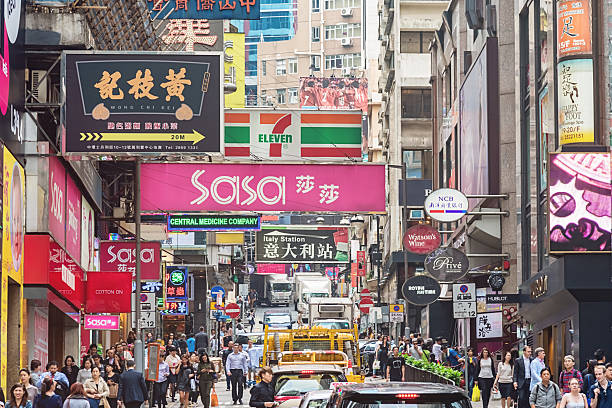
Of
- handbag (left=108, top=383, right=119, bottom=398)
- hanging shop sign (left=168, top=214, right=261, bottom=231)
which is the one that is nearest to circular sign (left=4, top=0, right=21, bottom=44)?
handbag (left=108, top=383, right=119, bottom=398)

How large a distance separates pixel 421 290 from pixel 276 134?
22.8ft

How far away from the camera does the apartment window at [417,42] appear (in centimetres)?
8025

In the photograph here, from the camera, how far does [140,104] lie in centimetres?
2741

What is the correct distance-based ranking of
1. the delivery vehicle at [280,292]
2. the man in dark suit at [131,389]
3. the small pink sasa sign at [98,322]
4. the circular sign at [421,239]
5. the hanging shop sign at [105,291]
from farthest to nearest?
1. the delivery vehicle at [280,292]
2. the circular sign at [421,239]
3. the hanging shop sign at [105,291]
4. the small pink sasa sign at [98,322]
5. the man in dark suit at [131,389]

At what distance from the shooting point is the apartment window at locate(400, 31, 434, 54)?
80250 mm

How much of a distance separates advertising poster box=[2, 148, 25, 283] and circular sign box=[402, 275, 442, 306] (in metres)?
13.0

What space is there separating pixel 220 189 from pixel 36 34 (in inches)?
451

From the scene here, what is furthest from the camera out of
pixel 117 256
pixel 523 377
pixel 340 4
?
pixel 340 4

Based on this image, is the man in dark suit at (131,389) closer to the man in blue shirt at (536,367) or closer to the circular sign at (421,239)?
the man in blue shirt at (536,367)

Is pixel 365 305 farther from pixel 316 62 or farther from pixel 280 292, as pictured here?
pixel 316 62

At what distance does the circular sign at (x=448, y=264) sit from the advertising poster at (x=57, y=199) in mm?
11683

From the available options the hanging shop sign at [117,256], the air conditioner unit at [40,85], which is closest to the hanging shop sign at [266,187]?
the hanging shop sign at [117,256]

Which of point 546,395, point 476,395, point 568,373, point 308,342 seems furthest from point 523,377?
point 476,395

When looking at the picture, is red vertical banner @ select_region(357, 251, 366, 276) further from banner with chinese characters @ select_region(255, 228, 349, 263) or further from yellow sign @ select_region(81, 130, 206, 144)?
yellow sign @ select_region(81, 130, 206, 144)
